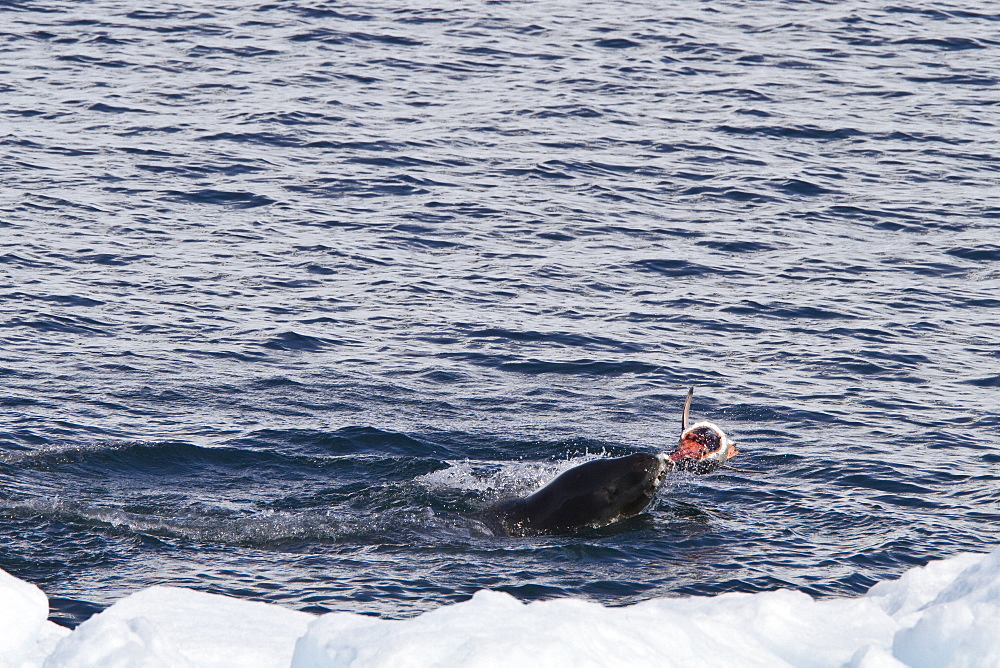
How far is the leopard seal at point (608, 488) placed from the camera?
11344 millimetres

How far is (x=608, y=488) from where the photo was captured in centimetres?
1141

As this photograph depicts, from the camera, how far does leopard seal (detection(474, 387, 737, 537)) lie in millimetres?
11344

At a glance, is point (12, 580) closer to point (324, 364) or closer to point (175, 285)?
point (324, 364)

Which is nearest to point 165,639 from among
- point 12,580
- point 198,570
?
point 12,580

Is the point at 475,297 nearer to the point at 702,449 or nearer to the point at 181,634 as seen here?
the point at 702,449

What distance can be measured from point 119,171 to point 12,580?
1562 centimetres

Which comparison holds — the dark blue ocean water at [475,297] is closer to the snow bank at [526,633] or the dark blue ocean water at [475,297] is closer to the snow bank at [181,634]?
the snow bank at [181,634]

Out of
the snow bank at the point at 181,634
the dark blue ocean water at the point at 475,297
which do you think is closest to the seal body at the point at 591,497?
the dark blue ocean water at the point at 475,297

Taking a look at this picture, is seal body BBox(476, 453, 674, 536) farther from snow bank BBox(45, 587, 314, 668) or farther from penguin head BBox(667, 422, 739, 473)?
snow bank BBox(45, 587, 314, 668)

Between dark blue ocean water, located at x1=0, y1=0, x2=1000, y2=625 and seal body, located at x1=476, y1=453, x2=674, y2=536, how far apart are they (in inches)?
6.9

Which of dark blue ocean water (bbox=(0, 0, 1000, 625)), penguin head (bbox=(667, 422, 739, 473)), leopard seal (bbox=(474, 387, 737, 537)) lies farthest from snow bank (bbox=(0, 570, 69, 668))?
penguin head (bbox=(667, 422, 739, 473))

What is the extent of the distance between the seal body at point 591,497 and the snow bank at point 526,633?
10.3ft

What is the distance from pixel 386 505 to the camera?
40.5 ft

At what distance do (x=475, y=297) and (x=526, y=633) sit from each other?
1169cm
